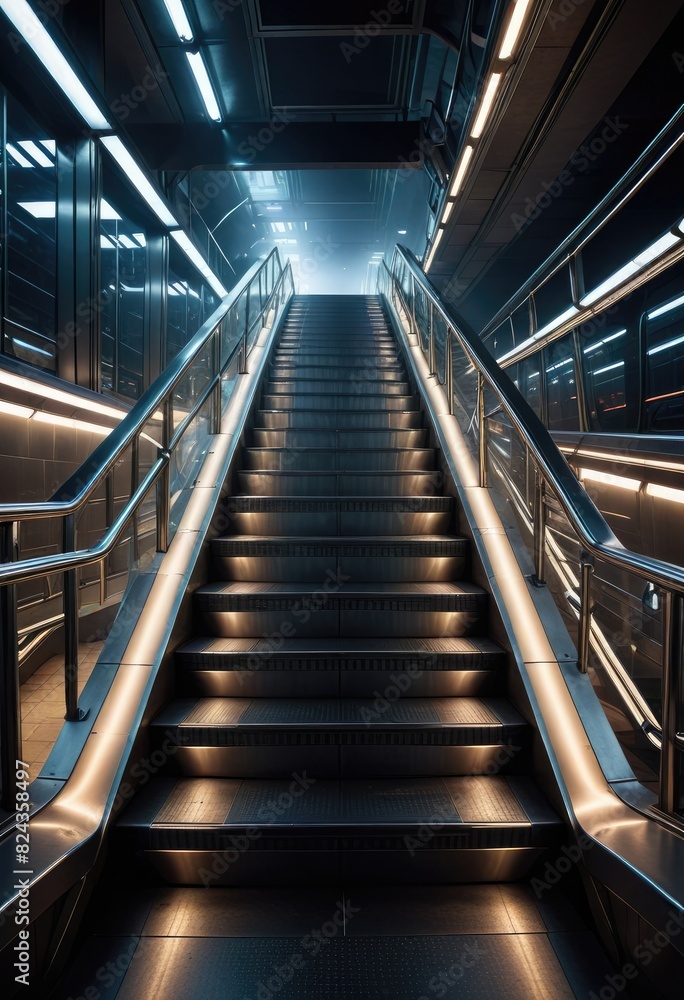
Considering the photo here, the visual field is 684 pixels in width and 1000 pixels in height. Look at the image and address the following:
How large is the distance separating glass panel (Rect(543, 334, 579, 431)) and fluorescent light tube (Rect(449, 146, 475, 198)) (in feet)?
8.43

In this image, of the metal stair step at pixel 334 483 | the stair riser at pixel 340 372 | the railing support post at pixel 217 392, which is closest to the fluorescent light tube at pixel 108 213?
the stair riser at pixel 340 372

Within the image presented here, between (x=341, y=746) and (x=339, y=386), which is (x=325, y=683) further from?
(x=339, y=386)

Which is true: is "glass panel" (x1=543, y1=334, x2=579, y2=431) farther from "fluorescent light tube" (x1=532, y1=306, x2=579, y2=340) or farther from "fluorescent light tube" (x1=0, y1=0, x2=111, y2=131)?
"fluorescent light tube" (x1=0, y1=0, x2=111, y2=131)

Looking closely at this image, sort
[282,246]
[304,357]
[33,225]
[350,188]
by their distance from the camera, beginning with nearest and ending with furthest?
[33,225]
[304,357]
[350,188]
[282,246]

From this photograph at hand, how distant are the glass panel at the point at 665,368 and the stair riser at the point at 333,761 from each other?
2.52 meters

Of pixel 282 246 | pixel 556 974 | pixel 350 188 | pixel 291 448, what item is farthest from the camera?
pixel 282 246

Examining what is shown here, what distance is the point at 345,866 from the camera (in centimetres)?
169

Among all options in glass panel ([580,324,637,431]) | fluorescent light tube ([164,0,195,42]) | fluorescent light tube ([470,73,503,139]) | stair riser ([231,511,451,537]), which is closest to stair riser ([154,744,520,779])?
stair riser ([231,511,451,537])

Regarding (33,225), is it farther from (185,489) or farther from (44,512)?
(44,512)

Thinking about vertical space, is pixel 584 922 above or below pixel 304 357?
below

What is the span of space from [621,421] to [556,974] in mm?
3396

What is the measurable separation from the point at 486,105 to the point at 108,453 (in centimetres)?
484

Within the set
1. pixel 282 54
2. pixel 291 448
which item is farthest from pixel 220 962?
pixel 282 54

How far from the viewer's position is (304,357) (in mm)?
5777
